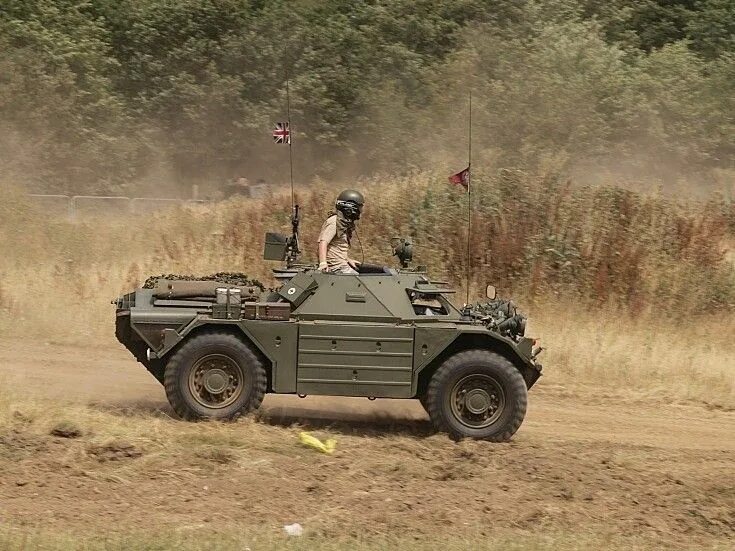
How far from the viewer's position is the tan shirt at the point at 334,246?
11461 millimetres

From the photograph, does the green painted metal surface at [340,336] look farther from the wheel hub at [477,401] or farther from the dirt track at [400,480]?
the dirt track at [400,480]

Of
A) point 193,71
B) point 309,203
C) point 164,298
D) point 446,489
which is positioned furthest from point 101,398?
point 193,71

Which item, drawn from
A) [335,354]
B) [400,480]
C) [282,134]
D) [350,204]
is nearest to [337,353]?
[335,354]

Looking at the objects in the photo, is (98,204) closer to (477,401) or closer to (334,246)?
(334,246)

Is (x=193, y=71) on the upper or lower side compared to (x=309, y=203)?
upper

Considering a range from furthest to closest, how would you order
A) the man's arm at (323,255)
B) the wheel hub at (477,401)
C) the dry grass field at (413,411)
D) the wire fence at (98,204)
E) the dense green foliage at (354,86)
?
the dense green foliage at (354,86)
the wire fence at (98,204)
the man's arm at (323,255)
the wheel hub at (477,401)
the dry grass field at (413,411)

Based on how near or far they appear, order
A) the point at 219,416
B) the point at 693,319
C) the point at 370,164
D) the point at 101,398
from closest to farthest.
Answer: the point at 219,416
the point at 101,398
the point at 693,319
the point at 370,164

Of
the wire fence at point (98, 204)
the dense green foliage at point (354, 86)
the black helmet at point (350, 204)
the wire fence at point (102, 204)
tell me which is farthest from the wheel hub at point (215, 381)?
the dense green foliage at point (354, 86)

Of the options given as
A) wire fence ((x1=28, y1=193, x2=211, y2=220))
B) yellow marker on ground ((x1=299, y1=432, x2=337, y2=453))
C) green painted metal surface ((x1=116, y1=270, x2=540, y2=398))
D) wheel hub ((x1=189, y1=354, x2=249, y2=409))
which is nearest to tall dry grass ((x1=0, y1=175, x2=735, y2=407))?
wire fence ((x1=28, y1=193, x2=211, y2=220))

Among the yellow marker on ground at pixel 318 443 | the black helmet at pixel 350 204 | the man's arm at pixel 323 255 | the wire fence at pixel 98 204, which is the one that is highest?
the wire fence at pixel 98 204

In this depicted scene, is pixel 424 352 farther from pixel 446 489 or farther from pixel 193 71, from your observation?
pixel 193 71

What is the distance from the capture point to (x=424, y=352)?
10.7m

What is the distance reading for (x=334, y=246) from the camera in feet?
37.9

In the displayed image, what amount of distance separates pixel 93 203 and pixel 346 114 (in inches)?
340
